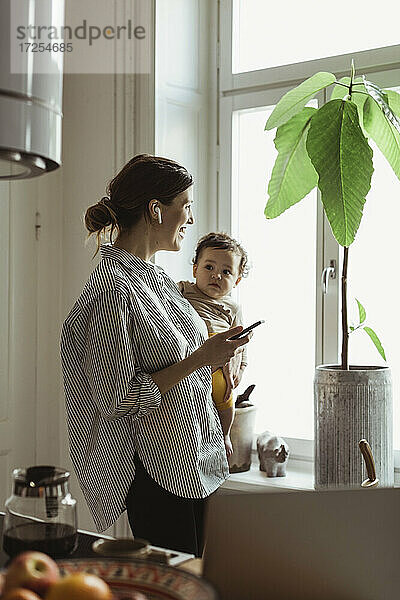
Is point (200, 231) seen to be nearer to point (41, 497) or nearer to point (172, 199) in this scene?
point (172, 199)

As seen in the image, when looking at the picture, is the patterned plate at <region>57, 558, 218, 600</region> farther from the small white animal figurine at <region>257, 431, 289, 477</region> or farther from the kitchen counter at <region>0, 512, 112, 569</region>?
the small white animal figurine at <region>257, 431, 289, 477</region>

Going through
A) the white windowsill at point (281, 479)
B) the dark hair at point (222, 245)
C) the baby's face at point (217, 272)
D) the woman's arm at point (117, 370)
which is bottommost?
the white windowsill at point (281, 479)

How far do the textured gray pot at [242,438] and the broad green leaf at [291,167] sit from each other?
0.69m

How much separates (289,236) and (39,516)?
196 centimetres

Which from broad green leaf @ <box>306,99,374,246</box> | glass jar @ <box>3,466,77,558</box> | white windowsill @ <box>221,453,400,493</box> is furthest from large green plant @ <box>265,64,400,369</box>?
glass jar @ <box>3,466,77,558</box>

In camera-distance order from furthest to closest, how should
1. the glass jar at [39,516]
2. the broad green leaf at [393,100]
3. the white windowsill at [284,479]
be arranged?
the white windowsill at [284,479], the broad green leaf at [393,100], the glass jar at [39,516]

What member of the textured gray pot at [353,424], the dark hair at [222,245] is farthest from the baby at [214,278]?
the textured gray pot at [353,424]

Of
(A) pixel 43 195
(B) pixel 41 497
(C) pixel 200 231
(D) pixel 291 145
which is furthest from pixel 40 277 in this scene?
(B) pixel 41 497

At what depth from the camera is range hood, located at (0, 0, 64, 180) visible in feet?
3.25

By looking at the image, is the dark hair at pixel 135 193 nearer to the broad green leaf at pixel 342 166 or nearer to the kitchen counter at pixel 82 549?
the broad green leaf at pixel 342 166

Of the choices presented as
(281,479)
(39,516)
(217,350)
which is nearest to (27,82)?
(39,516)

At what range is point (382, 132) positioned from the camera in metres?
2.27

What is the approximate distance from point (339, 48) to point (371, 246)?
0.70 metres

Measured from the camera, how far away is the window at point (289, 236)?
2.69 m
